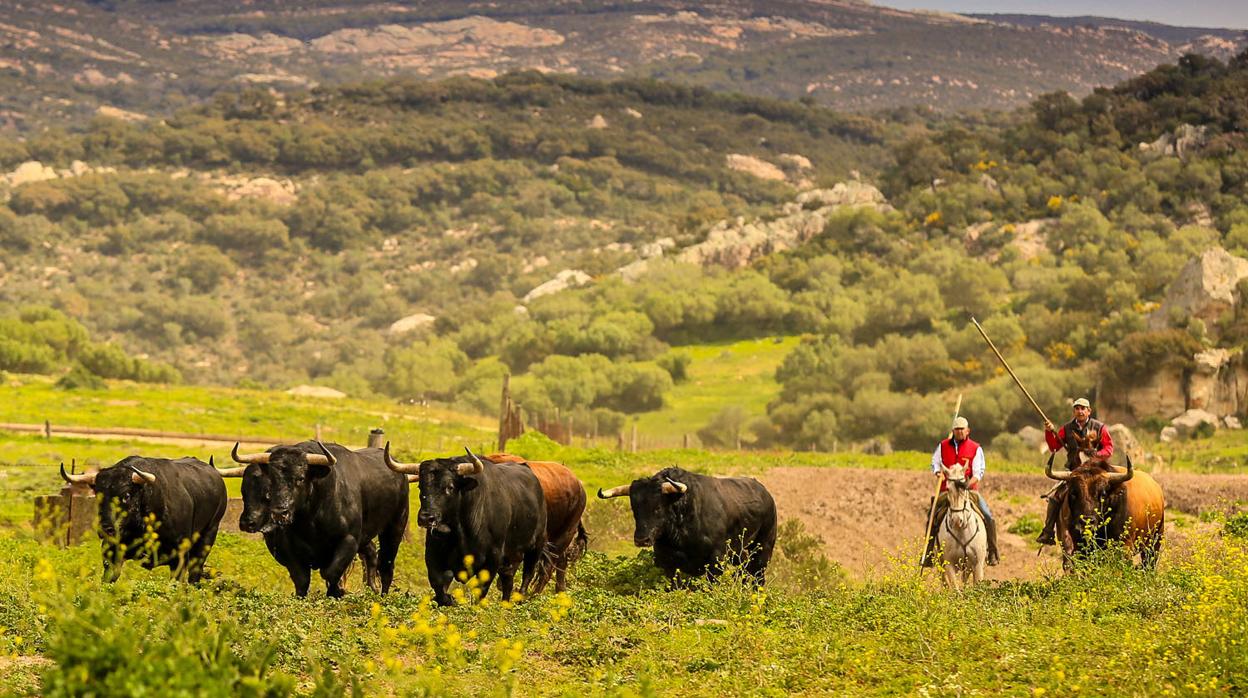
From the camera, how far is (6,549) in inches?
802

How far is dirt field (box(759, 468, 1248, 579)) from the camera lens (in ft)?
95.2

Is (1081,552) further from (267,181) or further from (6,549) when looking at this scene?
(267,181)

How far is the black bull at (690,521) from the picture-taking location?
60.1ft

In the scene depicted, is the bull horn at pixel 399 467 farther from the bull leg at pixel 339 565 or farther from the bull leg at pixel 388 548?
the bull leg at pixel 388 548

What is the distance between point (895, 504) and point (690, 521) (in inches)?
614

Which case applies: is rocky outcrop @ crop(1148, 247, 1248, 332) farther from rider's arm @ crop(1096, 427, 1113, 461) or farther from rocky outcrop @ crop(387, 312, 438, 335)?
rocky outcrop @ crop(387, 312, 438, 335)

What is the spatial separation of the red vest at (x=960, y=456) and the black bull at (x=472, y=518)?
5.75 metres

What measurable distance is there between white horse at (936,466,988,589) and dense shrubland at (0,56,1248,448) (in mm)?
43499

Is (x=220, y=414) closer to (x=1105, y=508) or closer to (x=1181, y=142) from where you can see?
(x=1105, y=508)

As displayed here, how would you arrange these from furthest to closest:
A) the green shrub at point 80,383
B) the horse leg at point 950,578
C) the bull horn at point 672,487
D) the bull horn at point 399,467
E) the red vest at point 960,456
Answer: the green shrub at point 80,383
the red vest at point 960,456
the horse leg at point 950,578
the bull horn at point 672,487
the bull horn at point 399,467

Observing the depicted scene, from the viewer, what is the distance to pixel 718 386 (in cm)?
8775

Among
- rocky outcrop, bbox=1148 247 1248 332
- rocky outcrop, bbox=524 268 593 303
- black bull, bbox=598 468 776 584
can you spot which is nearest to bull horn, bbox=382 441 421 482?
black bull, bbox=598 468 776 584

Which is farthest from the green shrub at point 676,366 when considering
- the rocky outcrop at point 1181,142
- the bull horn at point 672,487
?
the bull horn at point 672,487

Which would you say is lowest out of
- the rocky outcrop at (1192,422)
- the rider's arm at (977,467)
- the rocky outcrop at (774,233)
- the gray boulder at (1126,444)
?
the rocky outcrop at (774,233)
